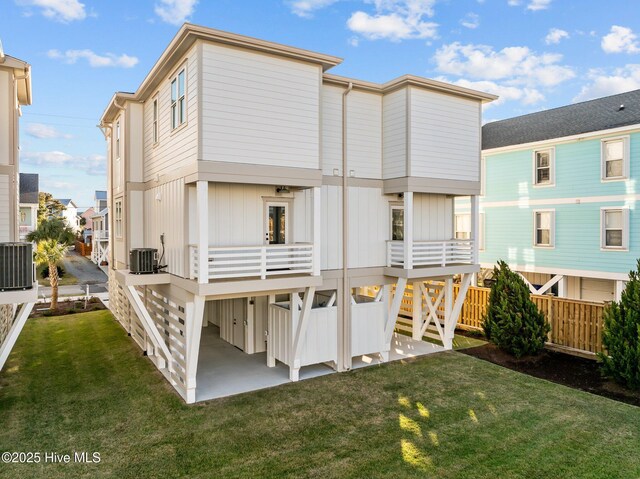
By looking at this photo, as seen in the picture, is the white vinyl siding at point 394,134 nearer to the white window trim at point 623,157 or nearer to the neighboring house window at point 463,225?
the white window trim at point 623,157

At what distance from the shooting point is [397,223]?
1220 cm

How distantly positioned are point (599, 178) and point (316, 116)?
1221 cm

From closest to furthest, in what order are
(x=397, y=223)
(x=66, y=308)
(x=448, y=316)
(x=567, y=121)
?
(x=397, y=223), (x=448, y=316), (x=567, y=121), (x=66, y=308)

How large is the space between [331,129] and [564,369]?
8.69 metres

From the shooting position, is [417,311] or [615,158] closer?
[417,311]

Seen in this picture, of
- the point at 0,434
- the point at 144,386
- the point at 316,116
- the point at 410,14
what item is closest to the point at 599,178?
the point at 410,14

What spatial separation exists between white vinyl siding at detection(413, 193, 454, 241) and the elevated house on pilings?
4 cm

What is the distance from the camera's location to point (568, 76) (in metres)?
22.2

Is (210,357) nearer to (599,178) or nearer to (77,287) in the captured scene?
(599,178)

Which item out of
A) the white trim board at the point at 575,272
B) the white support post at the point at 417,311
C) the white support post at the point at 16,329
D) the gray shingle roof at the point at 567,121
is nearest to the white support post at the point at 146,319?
the white support post at the point at 16,329

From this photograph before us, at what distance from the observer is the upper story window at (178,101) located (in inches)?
362

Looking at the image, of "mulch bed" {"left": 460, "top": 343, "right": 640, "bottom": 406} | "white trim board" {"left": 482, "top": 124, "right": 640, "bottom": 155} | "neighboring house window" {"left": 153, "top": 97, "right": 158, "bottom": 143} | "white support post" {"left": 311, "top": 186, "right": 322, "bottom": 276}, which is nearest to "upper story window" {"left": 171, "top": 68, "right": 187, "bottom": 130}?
"neighboring house window" {"left": 153, "top": 97, "right": 158, "bottom": 143}

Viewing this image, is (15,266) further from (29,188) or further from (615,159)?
(29,188)

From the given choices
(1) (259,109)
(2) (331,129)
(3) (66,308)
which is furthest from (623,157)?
(3) (66,308)
